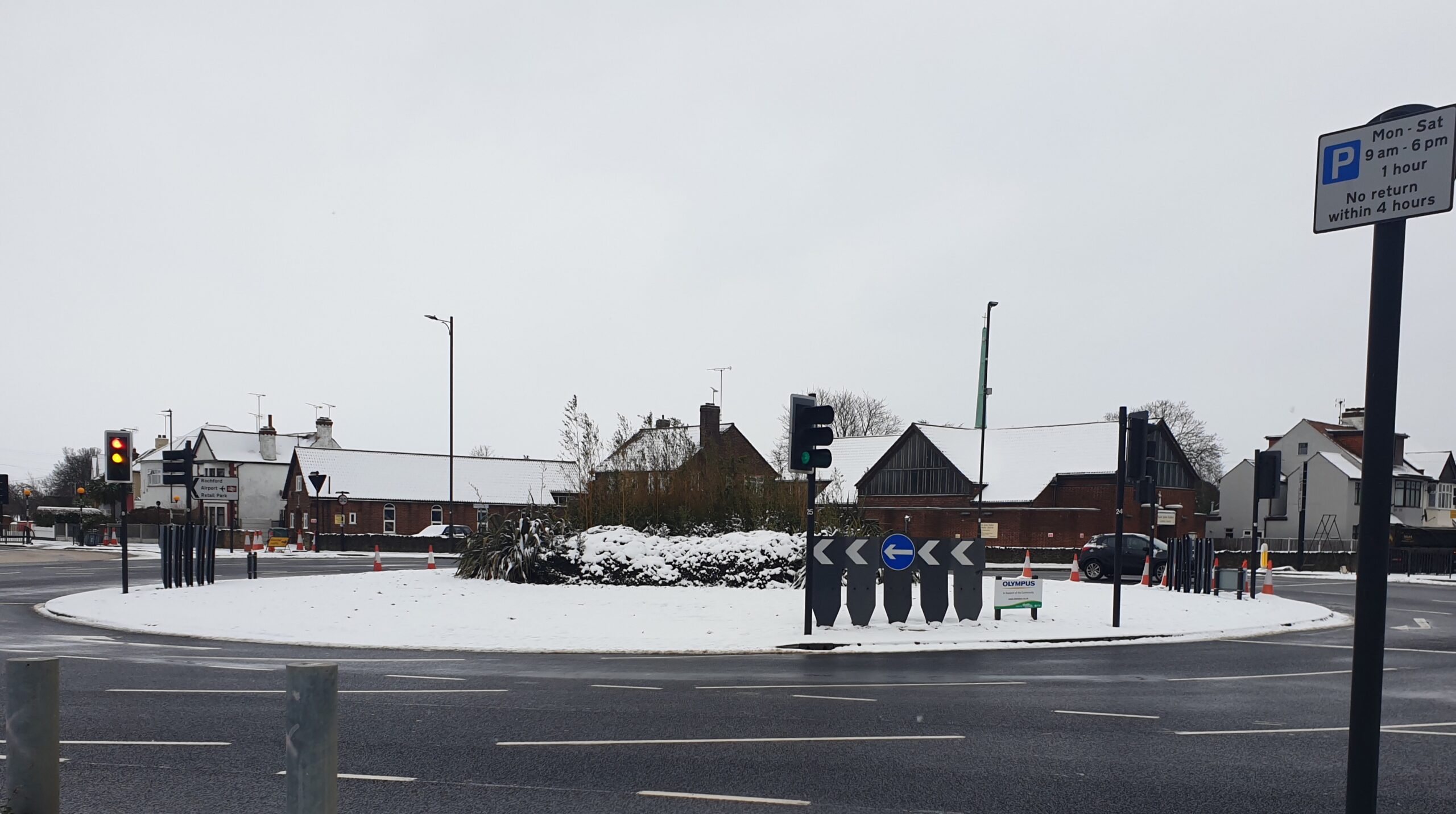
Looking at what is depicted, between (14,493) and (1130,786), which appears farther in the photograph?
(14,493)

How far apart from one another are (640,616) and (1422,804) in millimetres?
12352

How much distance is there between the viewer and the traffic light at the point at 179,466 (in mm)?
23469

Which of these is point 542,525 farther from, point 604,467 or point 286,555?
point 286,555

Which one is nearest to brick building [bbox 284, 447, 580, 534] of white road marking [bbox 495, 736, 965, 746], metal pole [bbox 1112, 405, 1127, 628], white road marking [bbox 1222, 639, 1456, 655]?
metal pole [bbox 1112, 405, 1127, 628]

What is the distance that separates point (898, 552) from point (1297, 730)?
7207 millimetres

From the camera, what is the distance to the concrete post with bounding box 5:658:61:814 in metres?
4.91

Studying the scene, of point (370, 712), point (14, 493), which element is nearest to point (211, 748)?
point (370, 712)

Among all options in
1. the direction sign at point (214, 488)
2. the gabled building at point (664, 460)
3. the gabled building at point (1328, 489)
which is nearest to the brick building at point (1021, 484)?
the gabled building at point (1328, 489)

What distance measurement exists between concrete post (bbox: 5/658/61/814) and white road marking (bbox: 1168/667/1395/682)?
10914 millimetres

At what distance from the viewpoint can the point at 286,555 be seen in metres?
46.7

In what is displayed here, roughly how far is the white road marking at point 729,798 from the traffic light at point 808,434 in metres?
8.14

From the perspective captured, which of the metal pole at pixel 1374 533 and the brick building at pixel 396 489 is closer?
the metal pole at pixel 1374 533

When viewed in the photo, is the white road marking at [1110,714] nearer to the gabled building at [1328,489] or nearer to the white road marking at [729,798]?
the white road marking at [729,798]

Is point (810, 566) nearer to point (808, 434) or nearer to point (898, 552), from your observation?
point (898, 552)
